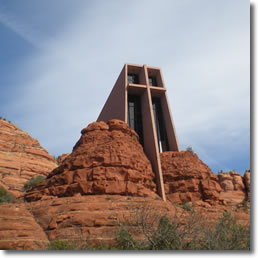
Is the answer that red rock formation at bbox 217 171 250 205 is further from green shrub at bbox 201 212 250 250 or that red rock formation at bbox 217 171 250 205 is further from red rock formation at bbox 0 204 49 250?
red rock formation at bbox 0 204 49 250

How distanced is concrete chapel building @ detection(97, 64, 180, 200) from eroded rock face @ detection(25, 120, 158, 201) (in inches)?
150

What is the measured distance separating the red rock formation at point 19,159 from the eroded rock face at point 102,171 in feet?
26.2

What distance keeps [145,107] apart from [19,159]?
14.5m

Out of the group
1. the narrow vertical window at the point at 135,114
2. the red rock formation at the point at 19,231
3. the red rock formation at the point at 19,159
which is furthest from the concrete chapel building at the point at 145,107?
the red rock formation at the point at 19,231

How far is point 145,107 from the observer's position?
88.9 feet

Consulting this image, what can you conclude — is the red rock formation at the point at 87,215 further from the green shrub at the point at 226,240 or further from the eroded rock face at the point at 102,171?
the green shrub at the point at 226,240

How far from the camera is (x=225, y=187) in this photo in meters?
43.8

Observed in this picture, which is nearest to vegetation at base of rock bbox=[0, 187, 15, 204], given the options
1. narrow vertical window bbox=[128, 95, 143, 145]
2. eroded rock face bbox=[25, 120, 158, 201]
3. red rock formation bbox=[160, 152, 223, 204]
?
eroded rock face bbox=[25, 120, 158, 201]

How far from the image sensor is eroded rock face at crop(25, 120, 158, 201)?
56.3ft

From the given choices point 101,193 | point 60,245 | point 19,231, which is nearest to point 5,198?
point 101,193

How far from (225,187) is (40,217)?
36107 mm

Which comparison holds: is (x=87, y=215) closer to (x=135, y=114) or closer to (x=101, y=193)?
(x=101, y=193)

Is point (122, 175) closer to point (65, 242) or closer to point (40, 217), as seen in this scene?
point (40, 217)

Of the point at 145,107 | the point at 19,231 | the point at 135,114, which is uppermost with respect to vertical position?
the point at 145,107
